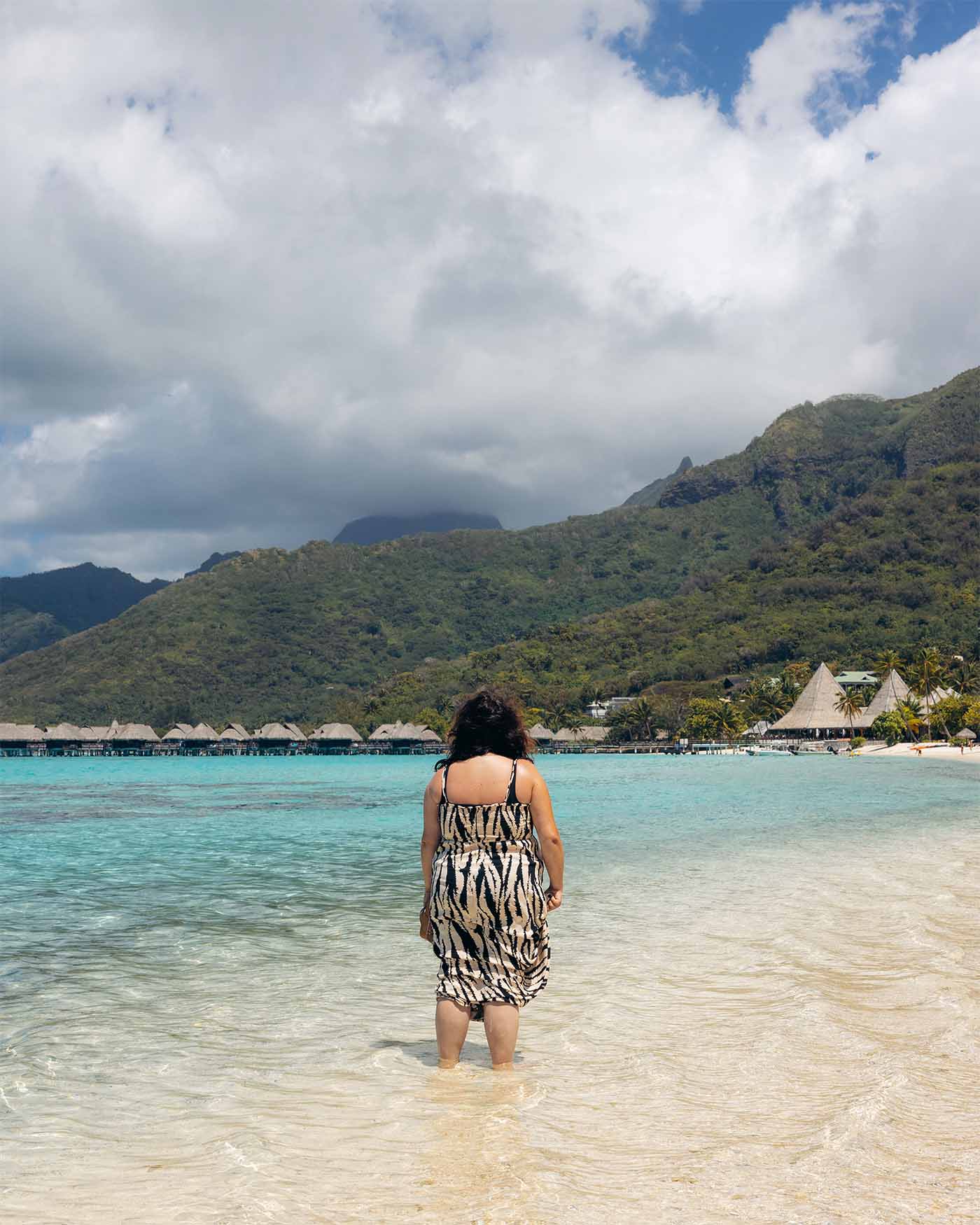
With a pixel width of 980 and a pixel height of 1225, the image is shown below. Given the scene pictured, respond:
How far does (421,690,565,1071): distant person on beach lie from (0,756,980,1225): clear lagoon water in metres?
0.48

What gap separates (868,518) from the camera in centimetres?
16775

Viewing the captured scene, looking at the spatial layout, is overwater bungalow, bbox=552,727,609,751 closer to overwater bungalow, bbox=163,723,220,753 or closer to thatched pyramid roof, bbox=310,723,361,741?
thatched pyramid roof, bbox=310,723,361,741

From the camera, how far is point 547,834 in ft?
15.6

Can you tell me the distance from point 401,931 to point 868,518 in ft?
560

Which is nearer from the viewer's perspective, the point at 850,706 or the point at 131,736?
the point at 850,706

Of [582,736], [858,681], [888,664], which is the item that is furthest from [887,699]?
[582,736]

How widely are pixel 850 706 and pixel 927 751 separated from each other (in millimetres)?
23195

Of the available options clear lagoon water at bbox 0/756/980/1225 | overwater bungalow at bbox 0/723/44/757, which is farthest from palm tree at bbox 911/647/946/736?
overwater bungalow at bbox 0/723/44/757

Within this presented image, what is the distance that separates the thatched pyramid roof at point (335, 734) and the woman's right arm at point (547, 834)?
455ft

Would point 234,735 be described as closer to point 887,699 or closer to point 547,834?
point 887,699

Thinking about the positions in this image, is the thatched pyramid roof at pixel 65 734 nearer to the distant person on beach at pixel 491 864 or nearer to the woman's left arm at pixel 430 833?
the woman's left arm at pixel 430 833

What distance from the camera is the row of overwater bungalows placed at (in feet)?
440

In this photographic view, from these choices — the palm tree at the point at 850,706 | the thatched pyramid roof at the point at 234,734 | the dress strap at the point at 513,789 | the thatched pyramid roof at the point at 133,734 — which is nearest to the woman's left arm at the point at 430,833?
the dress strap at the point at 513,789

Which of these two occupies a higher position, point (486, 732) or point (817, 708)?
point (817, 708)
